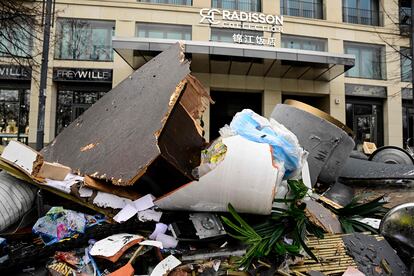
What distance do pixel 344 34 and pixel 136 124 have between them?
57.1ft

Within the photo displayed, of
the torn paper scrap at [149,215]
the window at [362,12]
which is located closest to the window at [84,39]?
the window at [362,12]

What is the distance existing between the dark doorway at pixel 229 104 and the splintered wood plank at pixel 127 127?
13.8m

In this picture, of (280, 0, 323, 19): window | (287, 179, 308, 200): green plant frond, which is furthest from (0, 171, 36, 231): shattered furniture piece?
(280, 0, 323, 19): window

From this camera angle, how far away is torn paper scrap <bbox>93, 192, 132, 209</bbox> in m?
2.74

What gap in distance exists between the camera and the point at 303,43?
17547mm

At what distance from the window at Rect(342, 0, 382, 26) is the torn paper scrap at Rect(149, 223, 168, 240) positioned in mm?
18723

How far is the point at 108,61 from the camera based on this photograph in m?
16.0

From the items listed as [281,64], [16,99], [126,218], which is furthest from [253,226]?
[16,99]

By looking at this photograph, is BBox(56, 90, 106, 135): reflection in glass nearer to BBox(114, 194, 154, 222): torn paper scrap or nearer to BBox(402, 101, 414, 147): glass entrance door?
BBox(114, 194, 154, 222): torn paper scrap

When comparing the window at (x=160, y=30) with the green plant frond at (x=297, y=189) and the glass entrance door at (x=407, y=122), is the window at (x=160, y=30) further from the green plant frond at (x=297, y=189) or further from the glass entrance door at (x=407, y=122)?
the green plant frond at (x=297, y=189)

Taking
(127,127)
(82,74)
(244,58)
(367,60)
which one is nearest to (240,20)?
(244,58)

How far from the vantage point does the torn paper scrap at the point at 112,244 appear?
2.36 metres

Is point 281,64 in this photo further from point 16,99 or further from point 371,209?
point 371,209

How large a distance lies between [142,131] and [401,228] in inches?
74.5
